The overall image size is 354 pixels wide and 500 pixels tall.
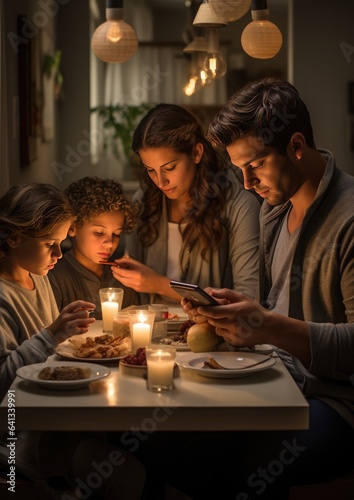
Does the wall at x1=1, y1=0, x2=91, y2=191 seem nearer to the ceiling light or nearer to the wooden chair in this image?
the ceiling light

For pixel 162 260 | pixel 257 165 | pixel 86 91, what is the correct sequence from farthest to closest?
1. pixel 86 91
2. pixel 162 260
3. pixel 257 165

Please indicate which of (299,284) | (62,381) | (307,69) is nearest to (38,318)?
(62,381)

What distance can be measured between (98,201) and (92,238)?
13 centimetres

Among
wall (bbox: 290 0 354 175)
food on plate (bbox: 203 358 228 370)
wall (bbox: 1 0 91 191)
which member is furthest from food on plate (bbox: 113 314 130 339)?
wall (bbox: 290 0 354 175)

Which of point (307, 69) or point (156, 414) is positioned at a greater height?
point (307, 69)

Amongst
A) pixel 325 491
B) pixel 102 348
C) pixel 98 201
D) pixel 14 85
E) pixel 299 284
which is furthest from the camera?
pixel 14 85

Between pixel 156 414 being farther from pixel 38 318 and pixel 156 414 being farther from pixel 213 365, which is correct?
pixel 38 318

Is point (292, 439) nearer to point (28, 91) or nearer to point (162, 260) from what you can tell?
point (162, 260)

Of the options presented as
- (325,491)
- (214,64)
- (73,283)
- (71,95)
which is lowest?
(325,491)

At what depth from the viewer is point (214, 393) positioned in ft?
5.39

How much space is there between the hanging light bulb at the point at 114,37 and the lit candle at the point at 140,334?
1007 millimetres

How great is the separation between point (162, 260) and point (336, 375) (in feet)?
4.21

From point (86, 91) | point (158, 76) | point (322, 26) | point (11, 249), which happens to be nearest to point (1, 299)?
point (11, 249)

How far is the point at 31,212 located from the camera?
2.24 metres
